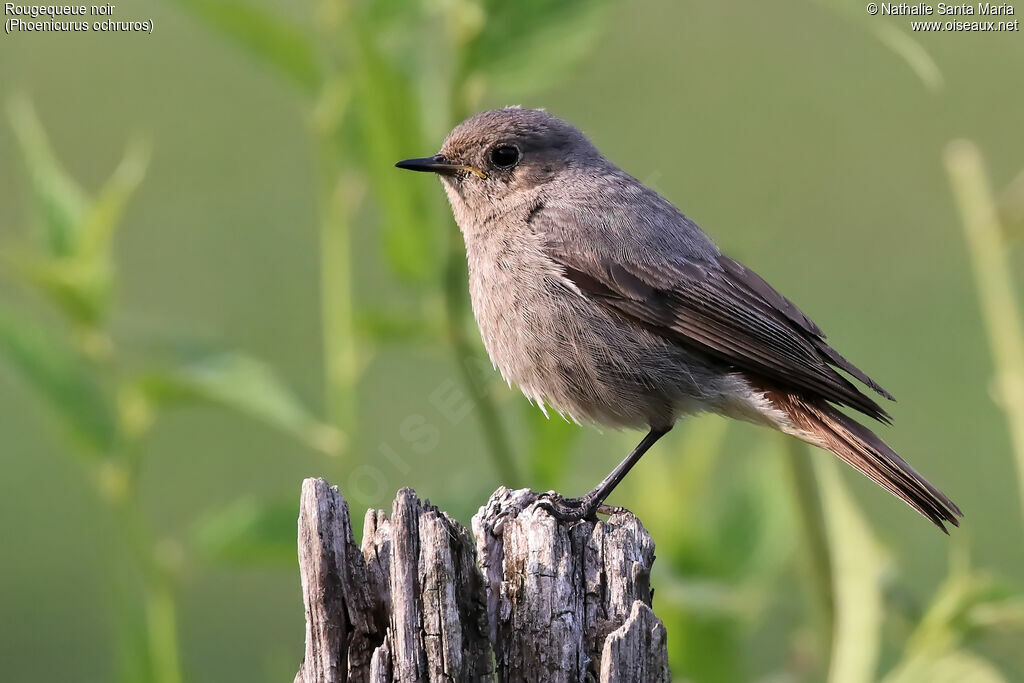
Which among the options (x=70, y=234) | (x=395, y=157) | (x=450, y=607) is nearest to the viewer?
(x=450, y=607)

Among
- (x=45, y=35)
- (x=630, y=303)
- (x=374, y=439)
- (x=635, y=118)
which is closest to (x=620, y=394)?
(x=630, y=303)

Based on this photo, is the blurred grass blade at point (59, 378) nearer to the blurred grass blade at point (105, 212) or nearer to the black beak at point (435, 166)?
the blurred grass blade at point (105, 212)

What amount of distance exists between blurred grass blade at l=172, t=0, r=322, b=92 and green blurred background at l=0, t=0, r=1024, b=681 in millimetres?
25

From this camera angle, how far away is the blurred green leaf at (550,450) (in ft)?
14.0

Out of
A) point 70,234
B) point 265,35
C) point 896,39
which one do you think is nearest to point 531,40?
point 265,35

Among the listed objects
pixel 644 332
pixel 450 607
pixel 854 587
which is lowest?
pixel 450 607

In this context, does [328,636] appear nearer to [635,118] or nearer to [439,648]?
[439,648]

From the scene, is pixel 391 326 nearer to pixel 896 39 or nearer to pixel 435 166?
pixel 435 166

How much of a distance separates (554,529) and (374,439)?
5817 mm

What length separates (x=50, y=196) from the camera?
411cm

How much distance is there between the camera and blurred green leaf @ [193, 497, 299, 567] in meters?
3.85

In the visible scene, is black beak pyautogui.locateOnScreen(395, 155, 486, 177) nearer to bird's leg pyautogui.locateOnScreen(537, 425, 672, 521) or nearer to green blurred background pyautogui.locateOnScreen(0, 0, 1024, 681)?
green blurred background pyautogui.locateOnScreen(0, 0, 1024, 681)

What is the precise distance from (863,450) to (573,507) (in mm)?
928

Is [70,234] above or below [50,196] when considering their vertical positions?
below
